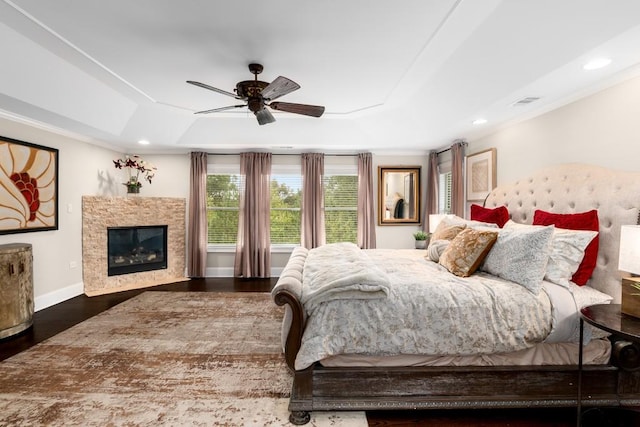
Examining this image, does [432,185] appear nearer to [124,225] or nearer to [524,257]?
[524,257]

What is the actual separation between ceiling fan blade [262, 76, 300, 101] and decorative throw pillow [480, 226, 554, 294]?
203 cm

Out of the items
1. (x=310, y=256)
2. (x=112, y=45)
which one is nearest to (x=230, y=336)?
(x=310, y=256)

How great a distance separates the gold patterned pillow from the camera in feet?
8.12

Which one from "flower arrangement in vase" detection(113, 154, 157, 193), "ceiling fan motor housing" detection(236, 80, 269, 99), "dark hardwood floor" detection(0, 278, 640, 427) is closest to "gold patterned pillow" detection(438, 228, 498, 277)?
"dark hardwood floor" detection(0, 278, 640, 427)

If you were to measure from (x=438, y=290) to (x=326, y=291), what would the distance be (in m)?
0.73

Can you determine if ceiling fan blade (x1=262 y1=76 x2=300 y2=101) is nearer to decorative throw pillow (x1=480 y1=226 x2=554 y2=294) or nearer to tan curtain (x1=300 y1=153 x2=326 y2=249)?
decorative throw pillow (x1=480 y1=226 x2=554 y2=294)

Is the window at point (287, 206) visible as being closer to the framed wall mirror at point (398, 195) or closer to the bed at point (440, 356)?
the framed wall mirror at point (398, 195)

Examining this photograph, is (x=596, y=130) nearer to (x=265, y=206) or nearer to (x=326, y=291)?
(x=326, y=291)

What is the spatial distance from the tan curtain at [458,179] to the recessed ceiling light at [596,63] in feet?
7.84

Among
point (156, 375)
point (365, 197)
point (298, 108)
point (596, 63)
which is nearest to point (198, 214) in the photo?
point (365, 197)

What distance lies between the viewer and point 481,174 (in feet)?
14.1

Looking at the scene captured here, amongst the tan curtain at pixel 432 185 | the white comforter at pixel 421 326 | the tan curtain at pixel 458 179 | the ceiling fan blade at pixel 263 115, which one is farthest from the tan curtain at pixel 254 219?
the white comforter at pixel 421 326

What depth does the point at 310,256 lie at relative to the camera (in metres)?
3.19

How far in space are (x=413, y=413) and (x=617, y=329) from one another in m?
1.27
